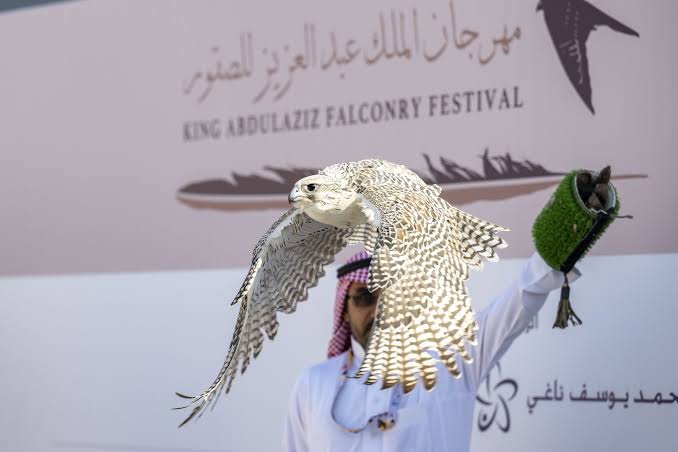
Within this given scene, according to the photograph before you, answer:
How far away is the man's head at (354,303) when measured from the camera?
9.95 feet

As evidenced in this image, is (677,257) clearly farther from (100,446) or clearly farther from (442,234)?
(100,446)

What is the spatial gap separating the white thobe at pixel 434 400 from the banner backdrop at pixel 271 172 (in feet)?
1.09

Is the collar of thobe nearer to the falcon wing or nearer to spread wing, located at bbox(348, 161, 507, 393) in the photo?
spread wing, located at bbox(348, 161, 507, 393)

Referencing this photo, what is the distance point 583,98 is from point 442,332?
3.86 ft

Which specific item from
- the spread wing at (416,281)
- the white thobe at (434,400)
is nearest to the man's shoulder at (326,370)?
the white thobe at (434,400)

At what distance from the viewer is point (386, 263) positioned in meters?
2.20

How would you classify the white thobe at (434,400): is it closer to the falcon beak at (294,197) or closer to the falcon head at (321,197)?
the falcon head at (321,197)

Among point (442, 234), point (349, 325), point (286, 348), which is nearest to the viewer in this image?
point (442, 234)

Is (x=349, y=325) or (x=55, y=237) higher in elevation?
(x=55, y=237)

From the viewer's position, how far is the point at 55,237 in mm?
4219

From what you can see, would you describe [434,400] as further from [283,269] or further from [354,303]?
[283,269]

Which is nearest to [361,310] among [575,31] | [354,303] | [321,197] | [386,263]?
[354,303]

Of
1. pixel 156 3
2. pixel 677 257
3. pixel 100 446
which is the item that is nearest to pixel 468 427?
pixel 677 257

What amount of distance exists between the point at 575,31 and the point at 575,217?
2.61ft
